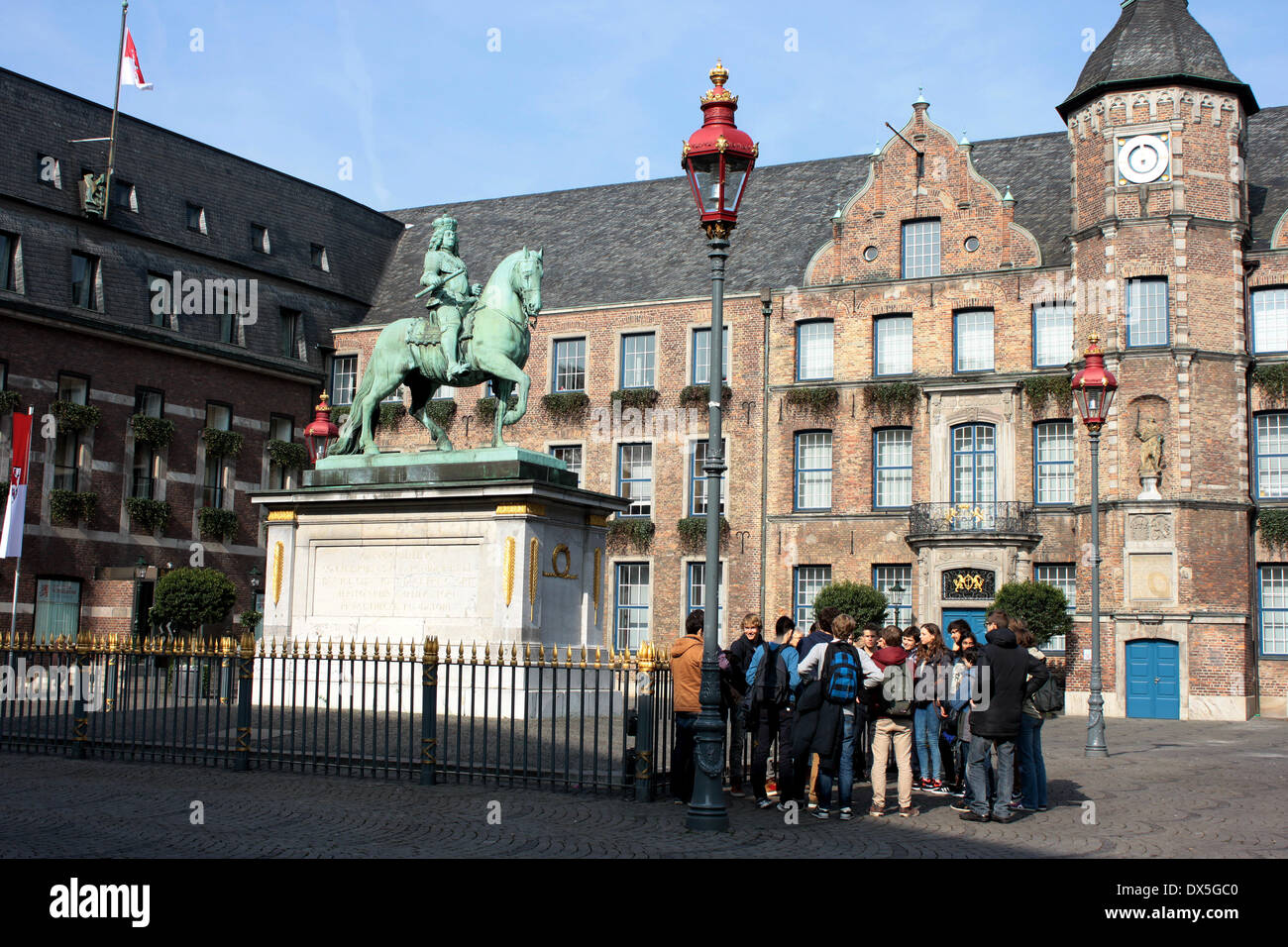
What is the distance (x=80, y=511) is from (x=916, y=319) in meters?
22.4

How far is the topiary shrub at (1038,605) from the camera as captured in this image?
30.3 m

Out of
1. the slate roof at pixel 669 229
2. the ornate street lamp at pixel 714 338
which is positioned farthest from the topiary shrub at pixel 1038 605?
the ornate street lamp at pixel 714 338

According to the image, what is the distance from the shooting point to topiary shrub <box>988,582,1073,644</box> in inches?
1192

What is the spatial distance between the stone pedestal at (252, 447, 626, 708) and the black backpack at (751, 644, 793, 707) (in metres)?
4.90

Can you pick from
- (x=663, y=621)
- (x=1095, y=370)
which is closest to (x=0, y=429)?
(x=663, y=621)

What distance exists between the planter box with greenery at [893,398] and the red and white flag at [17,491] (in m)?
21.1

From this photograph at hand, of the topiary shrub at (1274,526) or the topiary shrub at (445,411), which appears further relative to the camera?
the topiary shrub at (445,411)

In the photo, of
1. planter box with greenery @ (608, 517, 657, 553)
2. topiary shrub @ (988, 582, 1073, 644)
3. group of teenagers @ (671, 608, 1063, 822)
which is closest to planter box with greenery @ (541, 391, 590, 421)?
planter box with greenery @ (608, 517, 657, 553)

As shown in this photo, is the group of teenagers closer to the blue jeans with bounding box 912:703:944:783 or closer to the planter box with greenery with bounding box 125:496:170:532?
the blue jeans with bounding box 912:703:944:783

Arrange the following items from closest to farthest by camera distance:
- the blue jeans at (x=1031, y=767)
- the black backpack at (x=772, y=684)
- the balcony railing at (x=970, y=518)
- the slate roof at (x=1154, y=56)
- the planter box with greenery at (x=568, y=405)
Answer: the black backpack at (x=772, y=684)
the blue jeans at (x=1031, y=767)
the slate roof at (x=1154, y=56)
the balcony railing at (x=970, y=518)
the planter box with greenery at (x=568, y=405)

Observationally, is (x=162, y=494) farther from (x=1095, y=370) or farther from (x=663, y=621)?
(x=1095, y=370)

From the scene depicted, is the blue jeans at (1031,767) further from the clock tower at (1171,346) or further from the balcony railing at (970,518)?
the balcony railing at (970,518)

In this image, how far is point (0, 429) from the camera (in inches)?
1262

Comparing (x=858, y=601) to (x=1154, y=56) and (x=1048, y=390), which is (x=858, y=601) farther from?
(x=1154, y=56)
